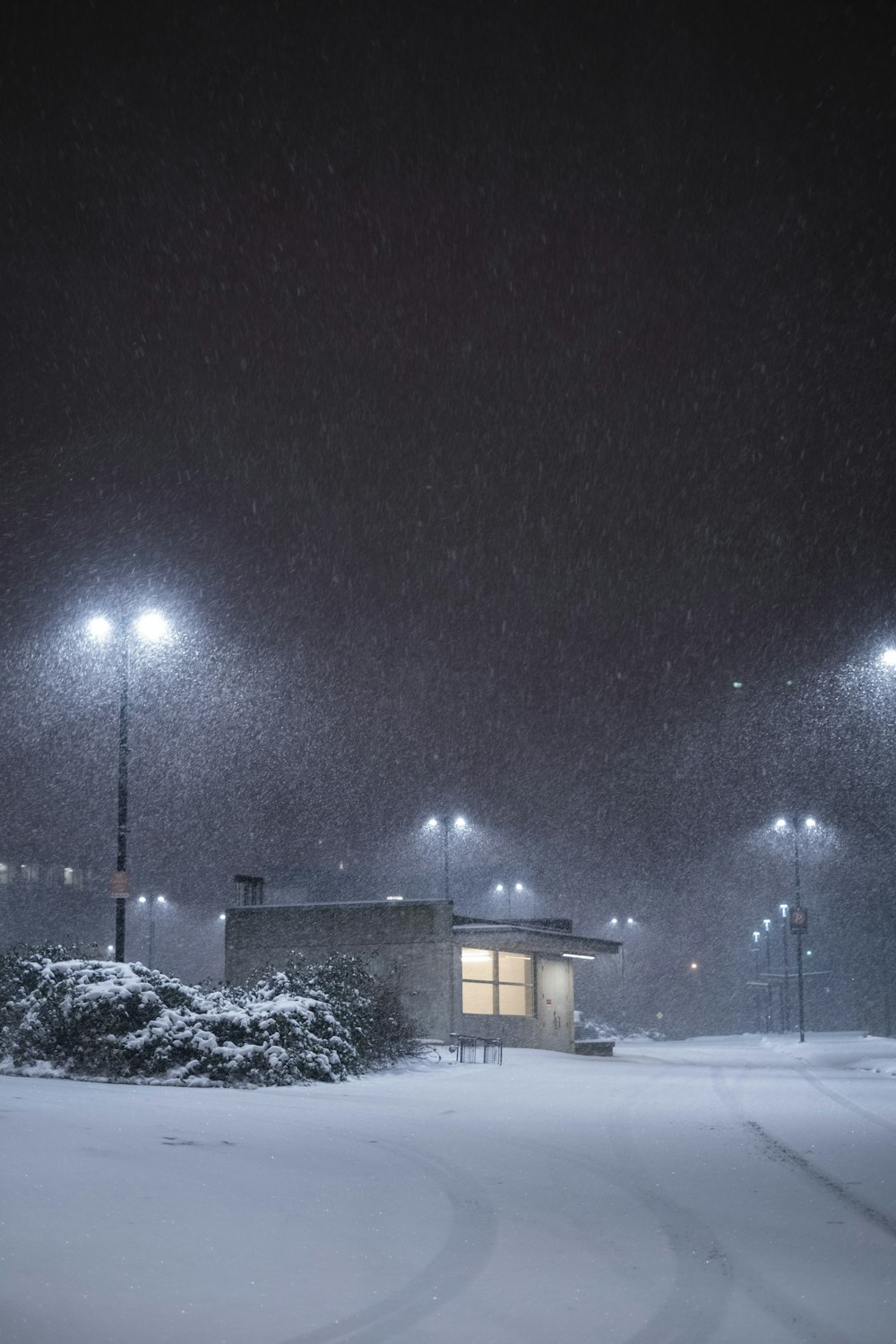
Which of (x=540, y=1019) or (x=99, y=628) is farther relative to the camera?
(x=540, y=1019)

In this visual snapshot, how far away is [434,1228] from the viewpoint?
25.8 ft

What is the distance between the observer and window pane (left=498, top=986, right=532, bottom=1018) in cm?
4319

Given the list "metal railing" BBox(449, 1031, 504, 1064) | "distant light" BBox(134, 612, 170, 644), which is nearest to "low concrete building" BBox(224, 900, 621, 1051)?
"metal railing" BBox(449, 1031, 504, 1064)

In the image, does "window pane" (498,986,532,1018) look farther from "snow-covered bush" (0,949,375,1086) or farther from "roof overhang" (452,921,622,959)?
"snow-covered bush" (0,949,375,1086)

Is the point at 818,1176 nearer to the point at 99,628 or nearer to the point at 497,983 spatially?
the point at 99,628

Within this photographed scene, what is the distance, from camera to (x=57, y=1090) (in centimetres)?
1703

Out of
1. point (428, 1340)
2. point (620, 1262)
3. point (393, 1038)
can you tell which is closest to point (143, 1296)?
point (428, 1340)

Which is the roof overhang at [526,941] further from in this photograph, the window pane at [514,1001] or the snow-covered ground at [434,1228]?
the snow-covered ground at [434,1228]

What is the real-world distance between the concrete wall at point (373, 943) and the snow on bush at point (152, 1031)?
13.5 m

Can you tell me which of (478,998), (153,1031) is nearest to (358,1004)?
(153,1031)

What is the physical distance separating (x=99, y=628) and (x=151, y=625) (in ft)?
3.45

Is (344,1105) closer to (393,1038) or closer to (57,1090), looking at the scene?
(57,1090)

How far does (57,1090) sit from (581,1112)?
24.3ft

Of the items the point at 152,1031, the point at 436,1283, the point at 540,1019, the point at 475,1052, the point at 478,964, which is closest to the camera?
the point at 436,1283
